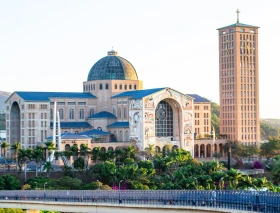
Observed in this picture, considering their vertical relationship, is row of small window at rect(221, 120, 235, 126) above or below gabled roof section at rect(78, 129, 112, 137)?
above

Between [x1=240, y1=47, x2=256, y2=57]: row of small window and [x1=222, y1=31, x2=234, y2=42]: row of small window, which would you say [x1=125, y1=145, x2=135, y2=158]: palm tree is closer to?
[x1=240, y1=47, x2=256, y2=57]: row of small window

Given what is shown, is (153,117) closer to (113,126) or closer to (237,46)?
(113,126)

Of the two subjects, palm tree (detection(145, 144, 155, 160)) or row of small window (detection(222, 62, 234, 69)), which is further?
row of small window (detection(222, 62, 234, 69))

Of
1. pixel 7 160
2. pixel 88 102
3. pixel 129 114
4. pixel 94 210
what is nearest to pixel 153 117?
pixel 129 114

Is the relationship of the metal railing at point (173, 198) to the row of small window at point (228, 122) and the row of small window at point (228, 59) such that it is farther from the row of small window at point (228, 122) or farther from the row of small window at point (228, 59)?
the row of small window at point (228, 59)

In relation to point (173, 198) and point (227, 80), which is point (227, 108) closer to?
point (227, 80)

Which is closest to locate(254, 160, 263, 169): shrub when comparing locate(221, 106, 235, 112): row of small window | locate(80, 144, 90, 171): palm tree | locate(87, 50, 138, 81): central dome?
locate(221, 106, 235, 112): row of small window

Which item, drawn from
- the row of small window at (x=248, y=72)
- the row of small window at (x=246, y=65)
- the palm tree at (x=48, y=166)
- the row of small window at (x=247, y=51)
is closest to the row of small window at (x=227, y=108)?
the row of small window at (x=248, y=72)

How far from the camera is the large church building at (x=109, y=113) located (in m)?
128

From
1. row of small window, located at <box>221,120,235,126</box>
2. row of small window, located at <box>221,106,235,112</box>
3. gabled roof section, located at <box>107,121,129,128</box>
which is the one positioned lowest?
gabled roof section, located at <box>107,121,129,128</box>

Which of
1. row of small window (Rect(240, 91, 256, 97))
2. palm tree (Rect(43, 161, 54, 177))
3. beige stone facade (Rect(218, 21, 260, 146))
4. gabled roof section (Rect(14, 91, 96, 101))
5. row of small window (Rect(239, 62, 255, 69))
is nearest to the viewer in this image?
palm tree (Rect(43, 161, 54, 177))

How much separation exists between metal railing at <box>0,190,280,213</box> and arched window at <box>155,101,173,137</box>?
56168 mm

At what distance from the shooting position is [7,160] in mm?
127125

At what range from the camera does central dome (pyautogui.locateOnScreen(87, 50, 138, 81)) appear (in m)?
141
